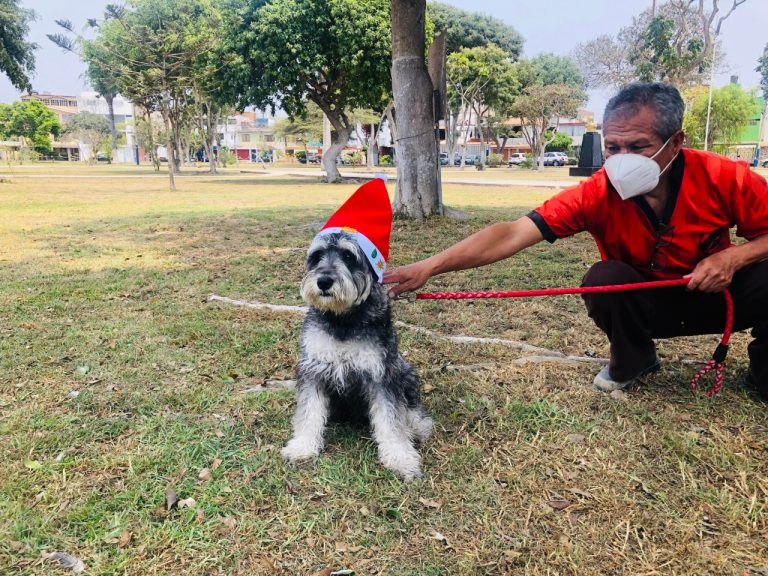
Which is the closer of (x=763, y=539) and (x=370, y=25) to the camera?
(x=763, y=539)

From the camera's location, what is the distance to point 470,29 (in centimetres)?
5047

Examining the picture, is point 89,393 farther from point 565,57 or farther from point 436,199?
point 565,57

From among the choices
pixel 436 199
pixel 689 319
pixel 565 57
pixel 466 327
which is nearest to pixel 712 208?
pixel 689 319

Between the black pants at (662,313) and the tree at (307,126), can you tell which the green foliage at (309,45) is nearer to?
the black pants at (662,313)

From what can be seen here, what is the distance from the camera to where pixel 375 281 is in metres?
3.02

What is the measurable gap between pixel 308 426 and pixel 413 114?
8.51m

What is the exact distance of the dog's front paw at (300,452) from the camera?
10.1 feet

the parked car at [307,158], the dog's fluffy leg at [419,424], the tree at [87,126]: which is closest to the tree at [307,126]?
the parked car at [307,158]

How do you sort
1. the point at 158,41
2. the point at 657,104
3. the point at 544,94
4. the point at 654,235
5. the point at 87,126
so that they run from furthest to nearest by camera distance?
1. the point at 87,126
2. the point at 544,94
3. the point at 158,41
4. the point at 654,235
5. the point at 657,104

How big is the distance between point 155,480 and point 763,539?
9.27 feet

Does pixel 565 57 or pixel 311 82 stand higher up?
pixel 565 57

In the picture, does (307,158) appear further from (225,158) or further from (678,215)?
(678,215)

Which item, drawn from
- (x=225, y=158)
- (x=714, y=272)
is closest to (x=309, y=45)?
(x=714, y=272)

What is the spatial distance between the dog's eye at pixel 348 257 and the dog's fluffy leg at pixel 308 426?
2.35 feet
